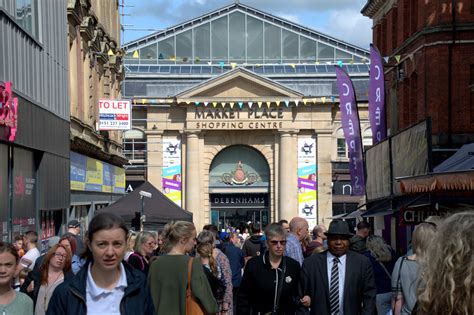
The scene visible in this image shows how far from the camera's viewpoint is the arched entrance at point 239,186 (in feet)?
232

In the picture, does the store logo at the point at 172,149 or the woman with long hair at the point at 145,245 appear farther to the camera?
the store logo at the point at 172,149

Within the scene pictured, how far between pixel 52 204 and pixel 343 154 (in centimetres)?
4529

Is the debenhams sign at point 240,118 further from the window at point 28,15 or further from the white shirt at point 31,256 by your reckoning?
the white shirt at point 31,256

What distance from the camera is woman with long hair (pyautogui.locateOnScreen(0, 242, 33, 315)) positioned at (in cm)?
722

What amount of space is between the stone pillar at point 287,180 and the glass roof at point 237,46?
626 centimetres

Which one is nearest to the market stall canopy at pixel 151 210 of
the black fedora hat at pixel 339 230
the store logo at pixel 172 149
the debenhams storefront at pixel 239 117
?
the black fedora hat at pixel 339 230

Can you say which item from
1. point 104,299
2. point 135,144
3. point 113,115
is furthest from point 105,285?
point 135,144

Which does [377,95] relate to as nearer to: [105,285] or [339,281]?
[339,281]

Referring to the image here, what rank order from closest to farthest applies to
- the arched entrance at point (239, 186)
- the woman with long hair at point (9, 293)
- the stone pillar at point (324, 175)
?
the woman with long hair at point (9, 293) < the stone pillar at point (324, 175) < the arched entrance at point (239, 186)

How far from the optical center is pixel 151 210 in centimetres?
2508

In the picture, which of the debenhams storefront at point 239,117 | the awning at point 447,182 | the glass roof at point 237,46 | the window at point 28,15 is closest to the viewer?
the awning at point 447,182

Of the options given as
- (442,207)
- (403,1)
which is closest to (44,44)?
(442,207)

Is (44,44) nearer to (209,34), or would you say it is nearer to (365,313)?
(365,313)

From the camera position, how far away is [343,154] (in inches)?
2761
